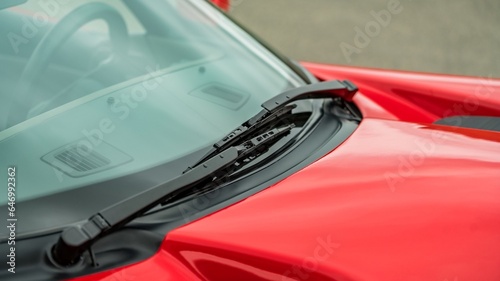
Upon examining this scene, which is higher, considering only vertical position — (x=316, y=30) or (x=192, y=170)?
(x=316, y=30)

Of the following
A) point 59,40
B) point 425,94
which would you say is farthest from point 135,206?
point 425,94

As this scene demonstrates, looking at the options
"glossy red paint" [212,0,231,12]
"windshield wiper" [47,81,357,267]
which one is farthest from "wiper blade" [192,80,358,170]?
"glossy red paint" [212,0,231,12]

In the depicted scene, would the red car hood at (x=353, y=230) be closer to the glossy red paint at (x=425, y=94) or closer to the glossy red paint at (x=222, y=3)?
the glossy red paint at (x=425, y=94)

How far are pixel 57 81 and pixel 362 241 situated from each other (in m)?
0.70

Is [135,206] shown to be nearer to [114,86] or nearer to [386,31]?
[114,86]

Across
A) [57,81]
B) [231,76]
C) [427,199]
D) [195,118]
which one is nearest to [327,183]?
[427,199]

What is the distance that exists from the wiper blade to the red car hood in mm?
134

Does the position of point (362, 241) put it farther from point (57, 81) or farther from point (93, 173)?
point (57, 81)

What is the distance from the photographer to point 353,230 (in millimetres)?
1145

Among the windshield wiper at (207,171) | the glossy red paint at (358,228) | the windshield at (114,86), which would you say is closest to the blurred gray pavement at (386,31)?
the windshield at (114,86)

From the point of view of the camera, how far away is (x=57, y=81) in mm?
1425

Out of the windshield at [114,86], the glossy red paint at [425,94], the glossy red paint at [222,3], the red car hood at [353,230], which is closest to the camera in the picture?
the red car hood at [353,230]

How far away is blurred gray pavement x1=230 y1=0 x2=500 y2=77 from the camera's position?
13.5ft

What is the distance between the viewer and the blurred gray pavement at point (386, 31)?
411 cm
